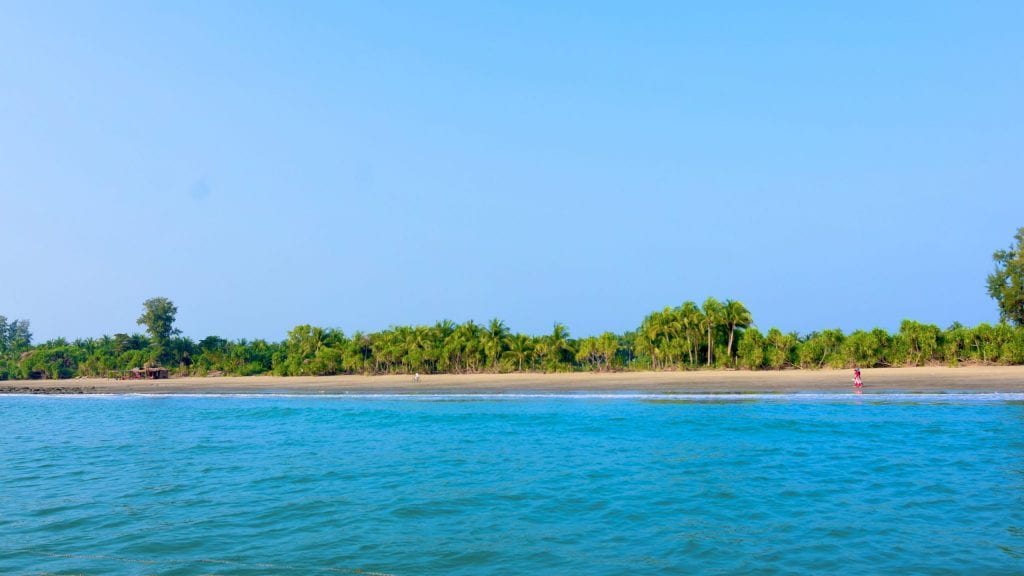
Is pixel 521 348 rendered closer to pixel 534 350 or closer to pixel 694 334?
pixel 534 350

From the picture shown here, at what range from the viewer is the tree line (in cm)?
4625

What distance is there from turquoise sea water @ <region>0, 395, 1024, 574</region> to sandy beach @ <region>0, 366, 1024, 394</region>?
10144mm

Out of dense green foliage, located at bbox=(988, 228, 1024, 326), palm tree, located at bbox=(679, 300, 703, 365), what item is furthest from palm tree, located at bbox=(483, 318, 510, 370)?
dense green foliage, located at bbox=(988, 228, 1024, 326)

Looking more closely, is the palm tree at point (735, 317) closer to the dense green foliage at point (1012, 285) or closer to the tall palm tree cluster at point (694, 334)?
the tall palm tree cluster at point (694, 334)

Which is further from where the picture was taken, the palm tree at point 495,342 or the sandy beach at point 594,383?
the palm tree at point 495,342

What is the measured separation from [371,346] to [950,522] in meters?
55.5

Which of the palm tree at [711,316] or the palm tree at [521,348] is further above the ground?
the palm tree at [711,316]

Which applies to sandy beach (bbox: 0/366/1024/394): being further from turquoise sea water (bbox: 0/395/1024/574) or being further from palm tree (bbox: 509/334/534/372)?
turquoise sea water (bbox: 0/395/1024/574)

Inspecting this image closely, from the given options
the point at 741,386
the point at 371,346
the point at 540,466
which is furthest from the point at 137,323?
the point at 540,466

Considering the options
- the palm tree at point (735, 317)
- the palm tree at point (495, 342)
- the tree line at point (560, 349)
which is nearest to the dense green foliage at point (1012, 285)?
the tree line at point (560, 349)

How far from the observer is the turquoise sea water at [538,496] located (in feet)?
34.3

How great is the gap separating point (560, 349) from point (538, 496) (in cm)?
4360

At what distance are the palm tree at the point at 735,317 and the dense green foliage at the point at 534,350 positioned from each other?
81 millimetres

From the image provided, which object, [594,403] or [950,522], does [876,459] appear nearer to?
[950,522]
